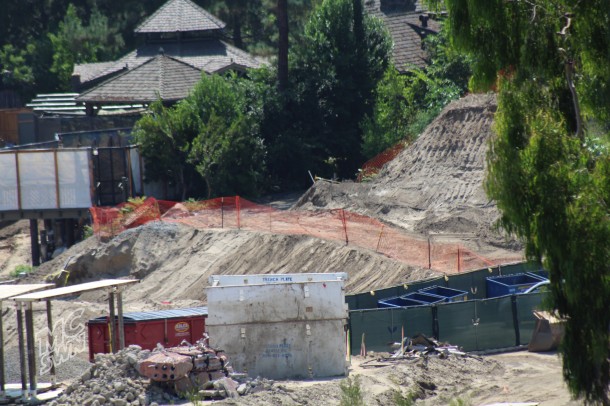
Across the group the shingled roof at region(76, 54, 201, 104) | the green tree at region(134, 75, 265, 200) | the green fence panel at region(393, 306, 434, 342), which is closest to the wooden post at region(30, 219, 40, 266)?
the green tree at region(134, 75, 265, 200)

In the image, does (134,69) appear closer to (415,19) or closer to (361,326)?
(415,19)

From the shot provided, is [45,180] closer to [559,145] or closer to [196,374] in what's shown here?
[196,374]

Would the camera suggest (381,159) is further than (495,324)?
Yes

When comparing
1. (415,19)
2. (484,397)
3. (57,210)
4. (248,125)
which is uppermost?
(415,19)

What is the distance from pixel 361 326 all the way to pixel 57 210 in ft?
62.5

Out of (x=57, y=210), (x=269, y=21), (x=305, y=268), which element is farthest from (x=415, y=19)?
(x=305, y=268)

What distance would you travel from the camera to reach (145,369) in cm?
2042

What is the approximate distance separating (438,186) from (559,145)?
23034 mm

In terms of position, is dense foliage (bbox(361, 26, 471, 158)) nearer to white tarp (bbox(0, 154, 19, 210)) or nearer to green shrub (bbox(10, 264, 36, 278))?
white tarp (bbox(0, 154, 19, 210))

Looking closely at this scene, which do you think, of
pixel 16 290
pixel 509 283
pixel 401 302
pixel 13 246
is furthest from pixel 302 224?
pixel 13 246

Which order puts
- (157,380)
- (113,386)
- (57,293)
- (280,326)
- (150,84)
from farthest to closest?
(150,84) → (280,326) → (57,293) → (157,380) → (113,386)

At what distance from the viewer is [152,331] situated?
23.3m

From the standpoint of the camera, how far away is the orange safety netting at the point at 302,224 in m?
30.7

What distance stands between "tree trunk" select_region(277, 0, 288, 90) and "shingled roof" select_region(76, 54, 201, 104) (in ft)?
14.3
